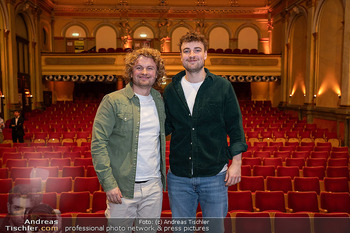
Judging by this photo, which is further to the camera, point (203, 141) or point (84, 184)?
point (84, 184)

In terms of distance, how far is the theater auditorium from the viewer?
416cm

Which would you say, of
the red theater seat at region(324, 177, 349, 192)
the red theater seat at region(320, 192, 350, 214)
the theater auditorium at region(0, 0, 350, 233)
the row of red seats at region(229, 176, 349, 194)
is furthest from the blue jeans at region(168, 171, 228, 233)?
the red theater seat at region(324, 177, 349, 192)

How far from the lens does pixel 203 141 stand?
215 cm

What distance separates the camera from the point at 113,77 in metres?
18.0

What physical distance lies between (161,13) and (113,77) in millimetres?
6653

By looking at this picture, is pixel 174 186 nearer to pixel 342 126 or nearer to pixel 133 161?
pixel 133 161

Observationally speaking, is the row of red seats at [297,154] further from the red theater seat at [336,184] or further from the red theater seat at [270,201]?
the red theater seat at [270,201]

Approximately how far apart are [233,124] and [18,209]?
8.43 ft

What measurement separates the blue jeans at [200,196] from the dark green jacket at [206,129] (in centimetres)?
6

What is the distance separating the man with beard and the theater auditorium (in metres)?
0.28

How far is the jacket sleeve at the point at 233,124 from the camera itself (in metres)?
2.14

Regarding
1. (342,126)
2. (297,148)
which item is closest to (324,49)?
(342,126)

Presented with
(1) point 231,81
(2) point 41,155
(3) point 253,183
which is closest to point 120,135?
(3) point 253,183

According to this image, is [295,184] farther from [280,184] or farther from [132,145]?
[132,145]
